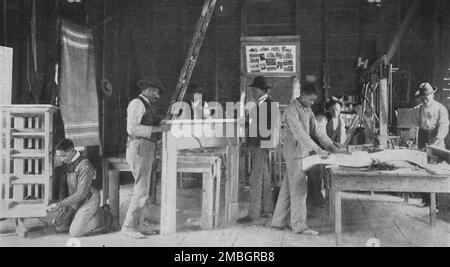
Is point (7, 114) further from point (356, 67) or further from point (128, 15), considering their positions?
point (356, 67)

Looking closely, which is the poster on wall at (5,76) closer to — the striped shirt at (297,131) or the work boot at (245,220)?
the work boot at (245,220)

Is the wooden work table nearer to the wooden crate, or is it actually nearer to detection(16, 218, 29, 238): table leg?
the wooden crate

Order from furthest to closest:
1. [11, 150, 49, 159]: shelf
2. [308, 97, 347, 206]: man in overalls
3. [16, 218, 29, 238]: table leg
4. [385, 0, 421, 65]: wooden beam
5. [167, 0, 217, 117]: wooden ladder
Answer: [385, 0, 421, 65]: wooden beam → [308, 97, 347, 206]: man in overalls → [167, 0, 217, 117]: wooden ladder → [16, 218, 29, 238]: table leg → [11, 150, 49, 159]: shelf

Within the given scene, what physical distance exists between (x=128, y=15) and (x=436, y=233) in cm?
722

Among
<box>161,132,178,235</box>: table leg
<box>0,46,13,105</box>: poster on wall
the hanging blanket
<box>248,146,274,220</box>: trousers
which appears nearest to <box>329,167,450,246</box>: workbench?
<box>248,146,274,220</box>: trousers

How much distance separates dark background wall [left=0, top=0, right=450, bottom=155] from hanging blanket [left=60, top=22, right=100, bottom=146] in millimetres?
1612

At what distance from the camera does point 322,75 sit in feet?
29.4

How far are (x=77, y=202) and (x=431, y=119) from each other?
17.1 ft

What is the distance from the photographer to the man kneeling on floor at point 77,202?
507 centimetres

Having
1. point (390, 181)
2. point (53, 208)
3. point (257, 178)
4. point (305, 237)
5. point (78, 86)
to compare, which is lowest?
point (305, 237)

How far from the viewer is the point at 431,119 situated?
22.2ft

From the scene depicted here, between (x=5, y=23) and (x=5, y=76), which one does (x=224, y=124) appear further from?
(x=5, y=23)

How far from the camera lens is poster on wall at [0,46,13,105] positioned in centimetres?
528

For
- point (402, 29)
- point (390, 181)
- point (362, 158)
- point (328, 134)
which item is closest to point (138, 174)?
point (362, 158)
